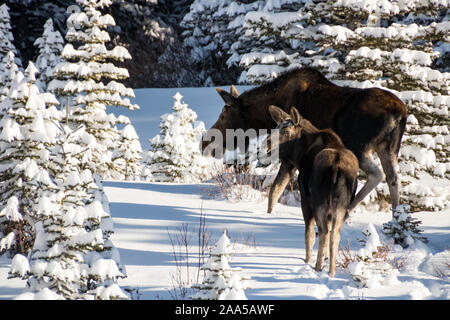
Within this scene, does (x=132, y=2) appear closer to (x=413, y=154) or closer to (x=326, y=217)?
(x=413, y=154)

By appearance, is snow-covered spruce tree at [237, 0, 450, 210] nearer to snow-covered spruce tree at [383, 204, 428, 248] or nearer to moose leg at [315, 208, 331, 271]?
snow-covered spruce tree at [383, 204, 428, 248]

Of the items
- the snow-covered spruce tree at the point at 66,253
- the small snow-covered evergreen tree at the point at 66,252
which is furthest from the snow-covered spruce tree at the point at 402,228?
the snow-covered spruce tree at the point at 66,253

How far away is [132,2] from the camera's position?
32469mm

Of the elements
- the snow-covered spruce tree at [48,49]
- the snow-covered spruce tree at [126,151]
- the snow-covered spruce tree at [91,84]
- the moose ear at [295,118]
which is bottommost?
the moose ear at [295,118]

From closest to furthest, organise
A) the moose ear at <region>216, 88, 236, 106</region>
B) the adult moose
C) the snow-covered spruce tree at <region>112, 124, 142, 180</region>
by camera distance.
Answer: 1. the adult moose
2. the moose ear at <region>216, 88, 236, 106</region>
3. the snow-covered spruce tree at <region>112, 124, 142, 180</region>

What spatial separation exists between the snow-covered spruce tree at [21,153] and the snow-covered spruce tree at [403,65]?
6.68 meters

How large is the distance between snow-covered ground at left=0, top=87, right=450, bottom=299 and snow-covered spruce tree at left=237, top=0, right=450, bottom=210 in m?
1.05

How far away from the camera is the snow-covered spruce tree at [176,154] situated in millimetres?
19453

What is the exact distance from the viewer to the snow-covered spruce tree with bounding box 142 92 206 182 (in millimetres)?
19453

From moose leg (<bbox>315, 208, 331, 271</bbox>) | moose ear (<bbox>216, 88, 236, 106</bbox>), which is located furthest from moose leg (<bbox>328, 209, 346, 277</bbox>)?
moose ear (<bbox>216, 88, 236, 106</bbox>)

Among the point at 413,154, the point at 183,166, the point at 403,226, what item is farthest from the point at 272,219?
the point at 183,166

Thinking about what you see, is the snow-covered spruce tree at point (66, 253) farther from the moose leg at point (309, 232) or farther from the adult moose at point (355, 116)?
the adult moose at point (355, 116)

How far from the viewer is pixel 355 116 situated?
7.09 metres
